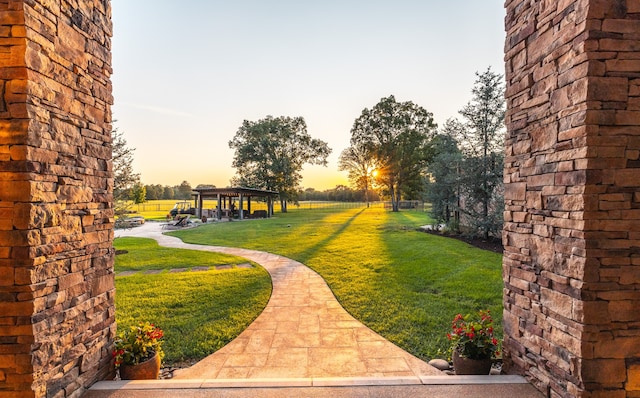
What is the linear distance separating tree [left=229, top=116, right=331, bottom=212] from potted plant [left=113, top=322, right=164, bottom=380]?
26.5 metres

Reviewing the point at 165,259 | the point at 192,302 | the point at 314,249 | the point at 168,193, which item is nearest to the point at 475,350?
the point at 192,302

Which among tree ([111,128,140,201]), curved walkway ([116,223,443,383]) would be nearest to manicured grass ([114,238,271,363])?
curved walkway ([116,223,443,383])

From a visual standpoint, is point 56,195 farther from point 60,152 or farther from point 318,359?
point 318,359

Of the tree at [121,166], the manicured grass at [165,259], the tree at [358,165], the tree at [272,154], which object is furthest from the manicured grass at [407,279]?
the tree at [358,165]

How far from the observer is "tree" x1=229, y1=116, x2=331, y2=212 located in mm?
29156

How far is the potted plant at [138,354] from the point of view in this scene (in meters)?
2.76

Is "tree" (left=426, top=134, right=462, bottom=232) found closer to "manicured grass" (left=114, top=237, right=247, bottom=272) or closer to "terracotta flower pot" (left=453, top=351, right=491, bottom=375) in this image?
"manicured grass" (left=114, top=237, right=247, bottom=272)

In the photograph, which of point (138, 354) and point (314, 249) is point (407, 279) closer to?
point (314, 249)

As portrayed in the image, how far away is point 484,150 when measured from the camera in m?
10.3

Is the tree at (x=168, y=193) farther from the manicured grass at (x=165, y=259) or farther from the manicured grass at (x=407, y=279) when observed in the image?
the manicured grass at (x=407, y=279)

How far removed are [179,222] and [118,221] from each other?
7.63 meters

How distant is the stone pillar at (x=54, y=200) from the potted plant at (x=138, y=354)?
15 cm


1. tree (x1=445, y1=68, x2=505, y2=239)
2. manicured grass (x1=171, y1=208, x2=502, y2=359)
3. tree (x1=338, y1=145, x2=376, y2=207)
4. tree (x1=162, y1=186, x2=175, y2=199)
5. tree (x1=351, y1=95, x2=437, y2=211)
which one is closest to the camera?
manicured grass (x1=171, y1=208, x2=502, y2=359)

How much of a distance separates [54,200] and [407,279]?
237 inches
